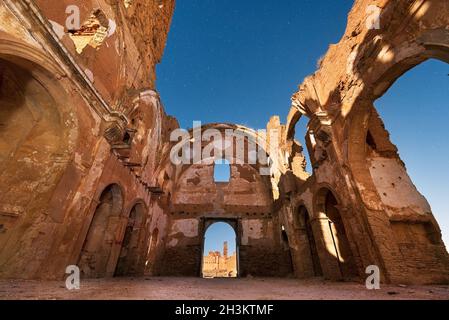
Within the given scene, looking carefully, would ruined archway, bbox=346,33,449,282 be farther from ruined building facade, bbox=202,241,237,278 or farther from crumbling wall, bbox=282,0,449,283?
ruined building facade, bbox=202,241,237,278

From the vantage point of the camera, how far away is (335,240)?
24.3ft

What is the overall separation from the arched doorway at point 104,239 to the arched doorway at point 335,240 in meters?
7.64

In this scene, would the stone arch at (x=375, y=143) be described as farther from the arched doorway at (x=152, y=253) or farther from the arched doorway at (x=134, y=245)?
the arched doorway at (x=152, y=253)

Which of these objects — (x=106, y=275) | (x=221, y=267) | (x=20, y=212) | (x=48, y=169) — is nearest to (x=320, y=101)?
(x=48, y=169)

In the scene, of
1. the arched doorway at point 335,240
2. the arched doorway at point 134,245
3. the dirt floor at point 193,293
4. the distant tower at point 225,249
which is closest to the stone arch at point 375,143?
the arched doorway at point 335,240

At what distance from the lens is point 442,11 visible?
366 centimetres

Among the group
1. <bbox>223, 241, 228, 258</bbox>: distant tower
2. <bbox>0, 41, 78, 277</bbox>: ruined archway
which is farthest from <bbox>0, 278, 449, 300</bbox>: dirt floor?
<bbox>223, 241, 228, 258</bbox>: distant tower

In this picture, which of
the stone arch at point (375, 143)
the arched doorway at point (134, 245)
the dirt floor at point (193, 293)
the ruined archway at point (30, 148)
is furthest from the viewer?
the arched doorway at point (134, 245)

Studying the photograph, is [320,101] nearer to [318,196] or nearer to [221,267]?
[318,196]

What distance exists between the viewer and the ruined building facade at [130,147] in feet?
14.4

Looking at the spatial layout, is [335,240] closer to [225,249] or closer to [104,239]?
[104,239]

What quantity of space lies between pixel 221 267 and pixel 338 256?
2009cm

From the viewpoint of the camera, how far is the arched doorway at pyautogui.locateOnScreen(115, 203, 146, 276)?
29.4 ft

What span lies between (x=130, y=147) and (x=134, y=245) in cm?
493
